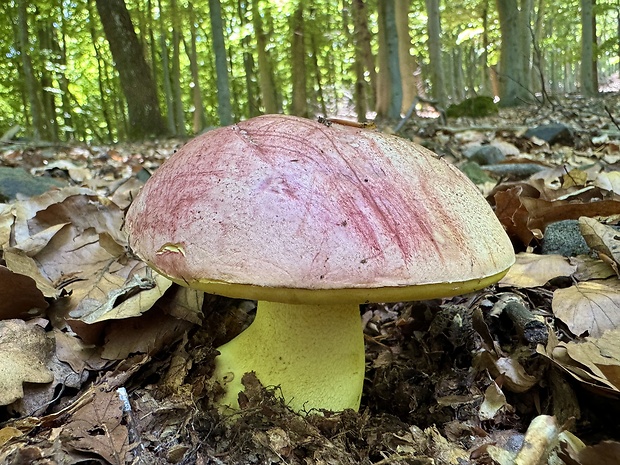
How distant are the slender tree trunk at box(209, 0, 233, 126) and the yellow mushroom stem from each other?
7846mm

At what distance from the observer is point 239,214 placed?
1114 mm

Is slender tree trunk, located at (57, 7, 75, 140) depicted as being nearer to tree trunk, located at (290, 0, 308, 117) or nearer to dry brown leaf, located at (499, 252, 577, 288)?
tree trunk, located at (290, 0, 308, 117)

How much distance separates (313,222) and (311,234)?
30mm

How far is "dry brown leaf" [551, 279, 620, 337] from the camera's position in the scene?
5.04ft

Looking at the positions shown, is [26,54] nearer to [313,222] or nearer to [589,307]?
[313,222]

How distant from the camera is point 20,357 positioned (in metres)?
1.47

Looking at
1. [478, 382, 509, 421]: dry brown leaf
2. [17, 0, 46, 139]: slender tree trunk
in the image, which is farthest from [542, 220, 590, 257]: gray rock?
[17, 0, 46, 139]: slender tree trunk

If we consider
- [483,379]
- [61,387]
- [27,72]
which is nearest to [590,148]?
[483,379]

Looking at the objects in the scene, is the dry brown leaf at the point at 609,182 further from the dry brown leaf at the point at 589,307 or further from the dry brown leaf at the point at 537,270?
the dry brown leaf at the point at 589,307

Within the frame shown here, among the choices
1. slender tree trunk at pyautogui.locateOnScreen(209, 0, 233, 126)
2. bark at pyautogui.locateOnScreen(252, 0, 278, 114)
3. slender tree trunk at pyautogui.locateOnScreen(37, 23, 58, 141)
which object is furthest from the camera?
slender tree trunk at pyautogui.locateOnScreen(37, 23, 58, 141)

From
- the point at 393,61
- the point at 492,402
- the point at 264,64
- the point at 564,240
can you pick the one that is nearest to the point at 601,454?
the point at 492,402

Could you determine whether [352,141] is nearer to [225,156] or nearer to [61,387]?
[225,156]

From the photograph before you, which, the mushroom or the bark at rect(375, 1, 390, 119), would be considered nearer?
the mushroom

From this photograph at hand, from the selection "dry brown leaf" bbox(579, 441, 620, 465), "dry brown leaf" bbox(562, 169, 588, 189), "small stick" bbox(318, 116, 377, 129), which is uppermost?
"small stick" bbox(318, 116, 377, 129)
